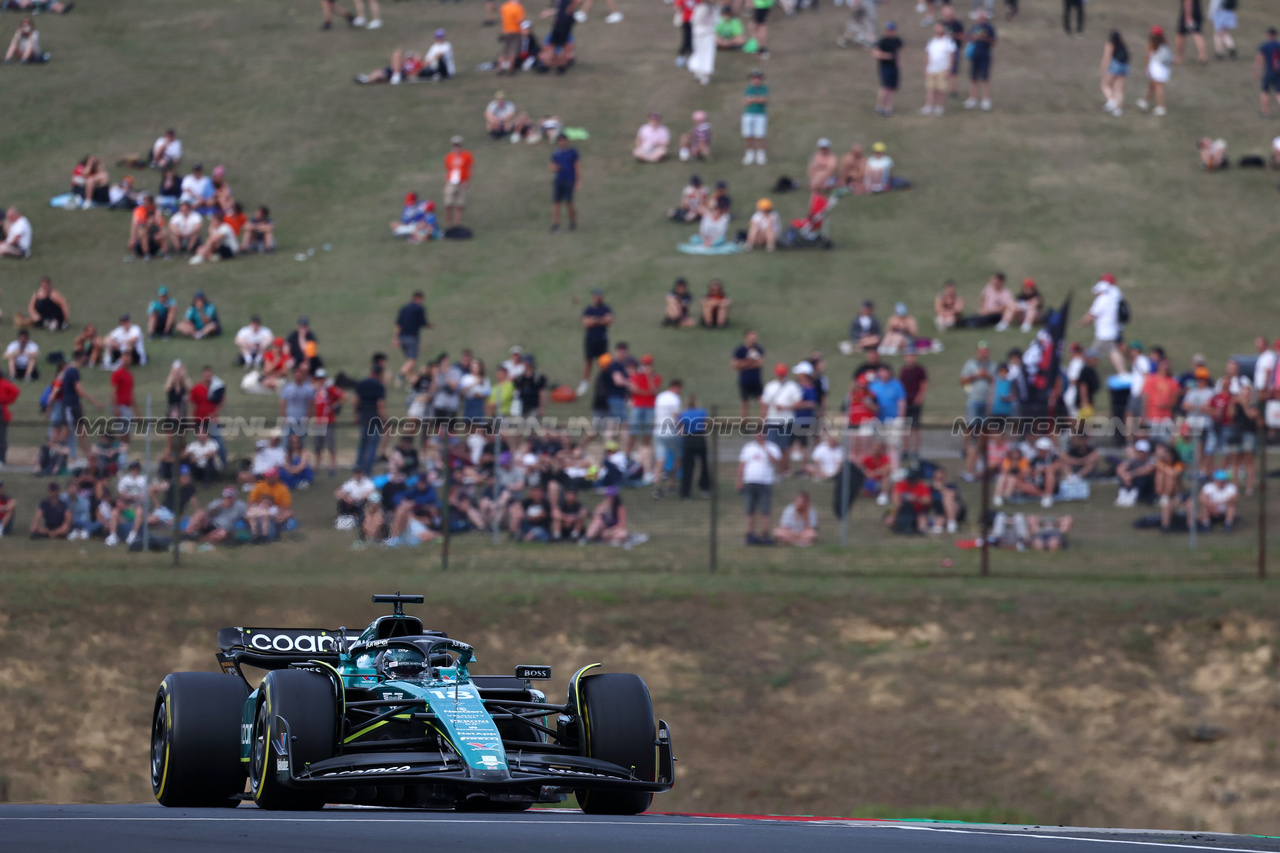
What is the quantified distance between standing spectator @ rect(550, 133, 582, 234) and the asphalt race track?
2318 cm

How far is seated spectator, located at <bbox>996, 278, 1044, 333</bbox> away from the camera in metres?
30.6

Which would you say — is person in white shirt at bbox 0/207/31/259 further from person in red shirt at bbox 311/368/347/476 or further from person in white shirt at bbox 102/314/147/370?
person in red shirt at bbox 311/368/347/476

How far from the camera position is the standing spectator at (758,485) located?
20484 mm

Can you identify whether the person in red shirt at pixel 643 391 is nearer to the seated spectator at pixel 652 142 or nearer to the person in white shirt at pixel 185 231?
the person in white shirt at pixel 185 231

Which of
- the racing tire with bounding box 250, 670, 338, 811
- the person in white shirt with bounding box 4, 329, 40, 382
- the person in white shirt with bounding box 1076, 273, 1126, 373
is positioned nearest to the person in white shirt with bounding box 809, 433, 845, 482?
the person in white shirt with bounding box 1076, 273, 1126, 373

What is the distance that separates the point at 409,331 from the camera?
29391 millimetres

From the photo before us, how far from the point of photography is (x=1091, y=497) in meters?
20.3

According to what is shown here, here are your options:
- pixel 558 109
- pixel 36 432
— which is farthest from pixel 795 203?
pixel 36 432

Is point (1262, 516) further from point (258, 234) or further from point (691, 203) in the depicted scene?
point (258, 234)

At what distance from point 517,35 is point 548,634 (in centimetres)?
2704

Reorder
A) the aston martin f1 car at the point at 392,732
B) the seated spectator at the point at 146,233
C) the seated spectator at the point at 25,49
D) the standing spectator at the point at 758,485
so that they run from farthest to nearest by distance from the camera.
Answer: the seated spectator at the point at 25,49 → the seated spectator at the point at 146,233 → the standing spectator at the point at 758,485 → the aston martin f1 car at the point at 392,732

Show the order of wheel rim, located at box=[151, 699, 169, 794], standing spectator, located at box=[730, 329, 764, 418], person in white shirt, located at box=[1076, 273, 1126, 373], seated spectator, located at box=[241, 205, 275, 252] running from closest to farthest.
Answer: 1. wheel rim, located at box=[151, 699, 169, 794]
2. standing spectator, located at box=[730, 329, 764, 418]
3. person in white shirt, located at box=[1076, 273, 1126, 373]
4. seated spectator, located at box=[241, 205, 275, 252]

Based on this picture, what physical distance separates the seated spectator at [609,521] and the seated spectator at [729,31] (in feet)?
83.5

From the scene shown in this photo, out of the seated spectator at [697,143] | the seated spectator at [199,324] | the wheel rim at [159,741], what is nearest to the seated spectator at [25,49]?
the seated spectator at [199,324]
